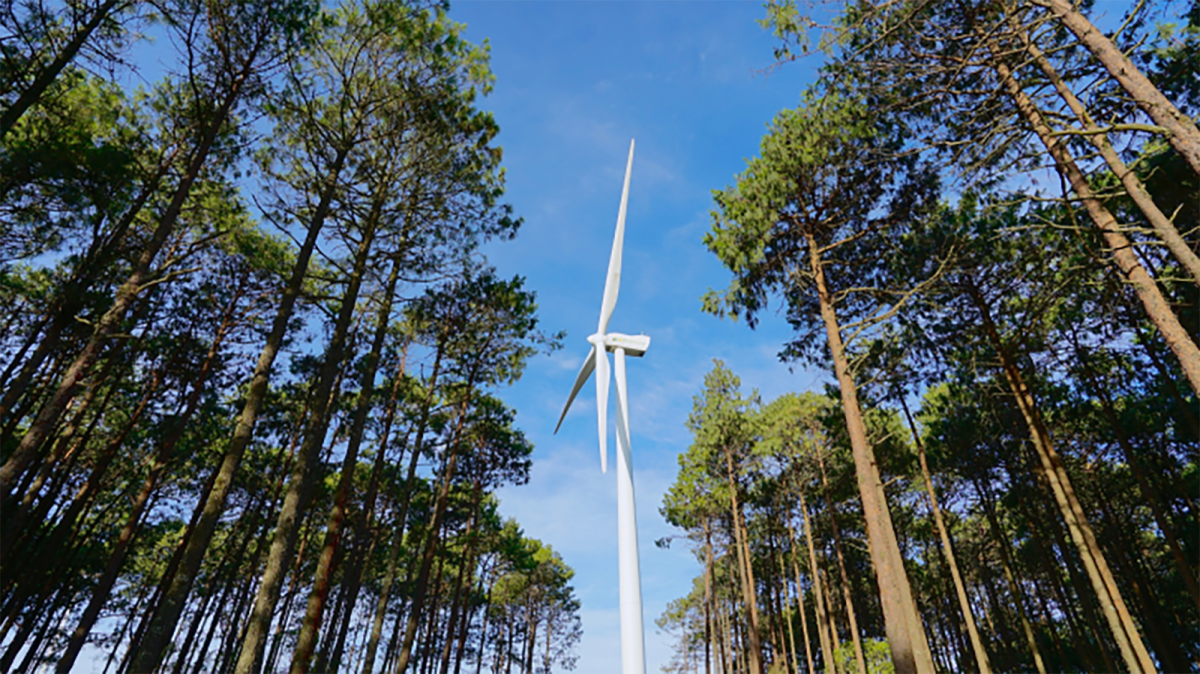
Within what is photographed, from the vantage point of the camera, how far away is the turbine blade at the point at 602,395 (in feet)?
24.1

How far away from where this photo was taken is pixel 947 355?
13438 mm

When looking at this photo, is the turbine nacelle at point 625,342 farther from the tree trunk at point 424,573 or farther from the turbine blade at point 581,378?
the tree trunk at point 424,573

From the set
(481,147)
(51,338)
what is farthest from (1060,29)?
(51,338)

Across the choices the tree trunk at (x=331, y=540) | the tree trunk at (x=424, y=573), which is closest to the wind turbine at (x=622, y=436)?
the tree trunk at (x=331, y=540)

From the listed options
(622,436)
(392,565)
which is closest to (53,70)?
(622,436)

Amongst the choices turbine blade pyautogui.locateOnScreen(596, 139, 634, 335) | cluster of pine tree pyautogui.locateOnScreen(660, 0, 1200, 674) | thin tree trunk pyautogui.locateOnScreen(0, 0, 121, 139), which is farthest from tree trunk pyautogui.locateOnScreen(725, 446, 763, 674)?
thin tree trunk pyautogui.locateOnScreen(0, 0, 121, 139)

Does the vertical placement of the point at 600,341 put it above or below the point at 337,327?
below

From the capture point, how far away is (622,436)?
691 cm

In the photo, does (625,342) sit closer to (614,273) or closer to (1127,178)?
(614,273)

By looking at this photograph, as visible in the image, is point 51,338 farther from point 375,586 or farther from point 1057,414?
point 375,586

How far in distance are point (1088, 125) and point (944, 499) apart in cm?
2175

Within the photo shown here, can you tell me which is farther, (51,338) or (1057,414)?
(1057,414)

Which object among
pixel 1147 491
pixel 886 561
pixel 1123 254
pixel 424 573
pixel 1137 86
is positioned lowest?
pixel 886 561

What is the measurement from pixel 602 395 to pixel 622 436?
117 cm
